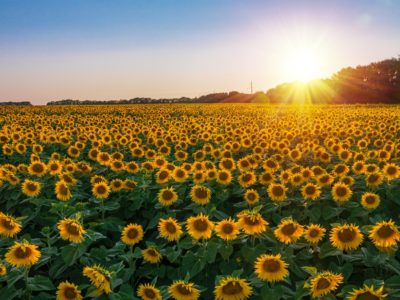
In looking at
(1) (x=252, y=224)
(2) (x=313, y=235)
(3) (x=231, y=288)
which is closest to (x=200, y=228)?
(1) (x=252, y=224)

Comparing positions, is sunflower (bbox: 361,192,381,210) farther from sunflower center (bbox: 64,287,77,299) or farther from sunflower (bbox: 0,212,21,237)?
sunflower (bbox: 0,212,21,237)

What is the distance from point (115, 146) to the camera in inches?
379

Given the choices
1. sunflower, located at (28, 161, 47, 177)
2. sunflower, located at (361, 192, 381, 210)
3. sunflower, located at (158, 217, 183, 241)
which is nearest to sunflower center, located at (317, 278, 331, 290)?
sunflower, located at (158, 217, 183, 241)

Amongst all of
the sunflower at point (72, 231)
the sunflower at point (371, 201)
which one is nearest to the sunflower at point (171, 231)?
the sunflower at point (72, 231)

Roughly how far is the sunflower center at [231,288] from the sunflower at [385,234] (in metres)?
1.45

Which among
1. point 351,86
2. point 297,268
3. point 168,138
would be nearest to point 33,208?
point 297,268

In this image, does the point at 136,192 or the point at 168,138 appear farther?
the point at 168,138

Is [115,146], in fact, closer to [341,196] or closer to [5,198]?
[5,198]

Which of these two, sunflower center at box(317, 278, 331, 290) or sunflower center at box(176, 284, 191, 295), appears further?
sunflower center at box(176, 284, 191, 295)

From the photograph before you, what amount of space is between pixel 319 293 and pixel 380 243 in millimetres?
1001

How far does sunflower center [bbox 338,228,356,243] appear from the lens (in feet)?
12.5

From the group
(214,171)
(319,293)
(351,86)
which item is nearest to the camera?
(319,293)

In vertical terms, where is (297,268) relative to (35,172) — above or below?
below

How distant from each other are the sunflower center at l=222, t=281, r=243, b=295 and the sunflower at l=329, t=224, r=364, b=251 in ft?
4.01
